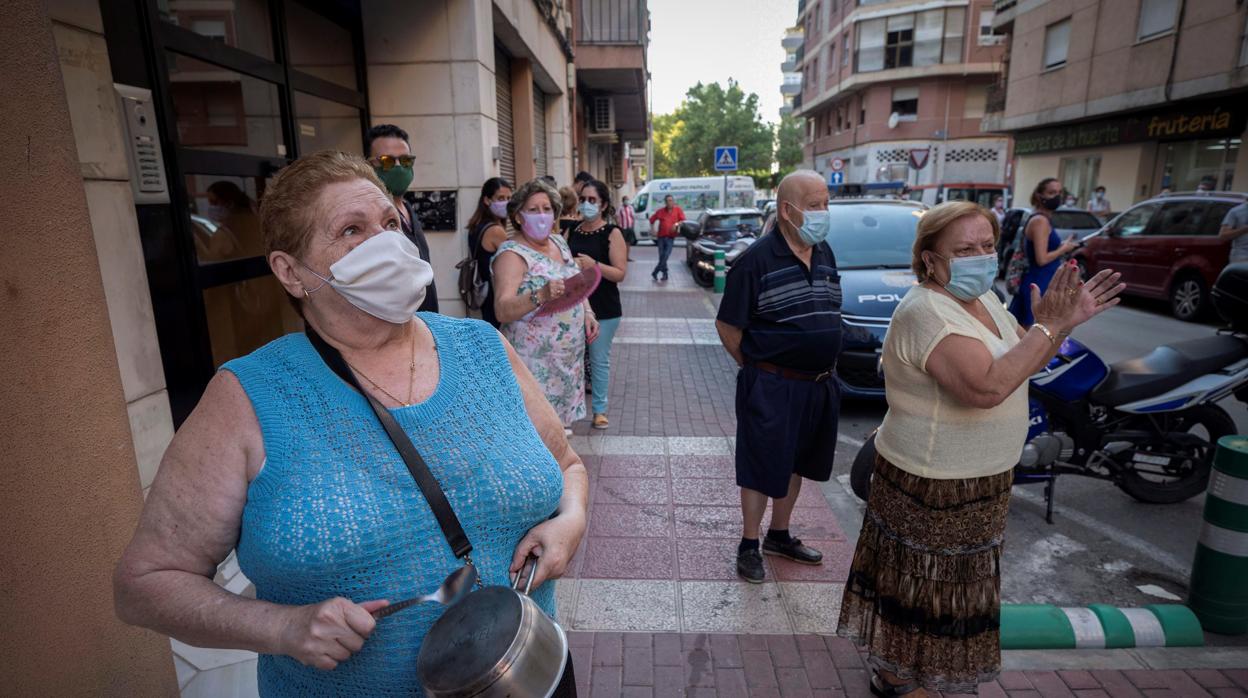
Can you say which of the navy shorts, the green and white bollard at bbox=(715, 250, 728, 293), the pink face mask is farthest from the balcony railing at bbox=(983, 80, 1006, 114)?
the navy shorts

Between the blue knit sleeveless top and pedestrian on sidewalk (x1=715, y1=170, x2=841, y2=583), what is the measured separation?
2.01 meters

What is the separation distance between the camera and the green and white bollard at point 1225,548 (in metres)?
3.13

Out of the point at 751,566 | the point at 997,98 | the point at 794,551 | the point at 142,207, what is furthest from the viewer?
the point at 997,98

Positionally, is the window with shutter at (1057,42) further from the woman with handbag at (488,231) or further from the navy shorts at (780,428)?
the navy shorts at (780,428)

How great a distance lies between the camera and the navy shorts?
343 cm

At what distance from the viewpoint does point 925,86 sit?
37.1m

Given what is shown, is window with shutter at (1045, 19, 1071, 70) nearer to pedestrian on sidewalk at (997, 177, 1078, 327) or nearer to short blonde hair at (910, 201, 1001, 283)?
pedestrian on sidewalk at (997, 177, 1078, 327)

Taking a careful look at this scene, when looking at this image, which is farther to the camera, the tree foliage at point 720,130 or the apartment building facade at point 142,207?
the tree foliage at point 720,130

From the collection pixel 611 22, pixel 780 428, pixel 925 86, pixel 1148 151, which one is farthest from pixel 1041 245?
pixel 925 86

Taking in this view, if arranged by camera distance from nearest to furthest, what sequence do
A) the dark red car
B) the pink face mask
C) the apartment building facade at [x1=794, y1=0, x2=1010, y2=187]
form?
the pink face mask → the dark red car → the apartment building facade at [x1=794, y1=0, x2=1010, y2=187]

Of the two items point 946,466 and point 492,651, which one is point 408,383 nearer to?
point 492,651

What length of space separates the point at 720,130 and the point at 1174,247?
1800 inches

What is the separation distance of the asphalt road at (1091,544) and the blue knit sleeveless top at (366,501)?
3.28 metres

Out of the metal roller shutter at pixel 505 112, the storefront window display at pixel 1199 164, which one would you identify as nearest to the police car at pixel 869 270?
the metal roller shutter at pixel 505 112
